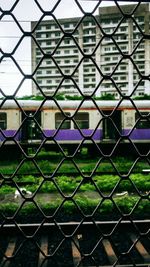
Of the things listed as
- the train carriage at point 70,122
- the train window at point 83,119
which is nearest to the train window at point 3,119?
the train carriage at point 70,122

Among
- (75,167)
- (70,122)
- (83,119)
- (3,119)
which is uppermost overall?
(75,167)

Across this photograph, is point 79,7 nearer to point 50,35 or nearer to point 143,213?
point 143,213

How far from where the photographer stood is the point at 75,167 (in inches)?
58.9

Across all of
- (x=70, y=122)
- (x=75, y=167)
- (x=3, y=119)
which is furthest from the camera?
(x=70, y=122)

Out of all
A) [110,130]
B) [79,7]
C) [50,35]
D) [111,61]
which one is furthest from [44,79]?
[79,7]

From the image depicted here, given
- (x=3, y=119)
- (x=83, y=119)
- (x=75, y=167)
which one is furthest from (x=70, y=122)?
(x=75, y=167)

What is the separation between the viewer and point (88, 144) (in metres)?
15.9

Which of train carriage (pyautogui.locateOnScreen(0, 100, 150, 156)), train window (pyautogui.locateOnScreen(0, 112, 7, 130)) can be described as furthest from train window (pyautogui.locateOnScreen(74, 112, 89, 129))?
train window (pyautogui.locateOnScreen(0, 112, 7, 130))

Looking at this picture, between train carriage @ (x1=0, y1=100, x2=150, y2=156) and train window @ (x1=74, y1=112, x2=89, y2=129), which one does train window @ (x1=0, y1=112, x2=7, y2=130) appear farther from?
train window @ (x1=74, y1=112, x2=89, y2=129)

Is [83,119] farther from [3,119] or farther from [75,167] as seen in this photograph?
[75,167]

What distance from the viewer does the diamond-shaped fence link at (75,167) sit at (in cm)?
145

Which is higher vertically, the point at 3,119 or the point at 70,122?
the point at 3,119

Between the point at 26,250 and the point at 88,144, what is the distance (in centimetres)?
1207

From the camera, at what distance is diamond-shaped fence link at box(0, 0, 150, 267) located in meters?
1.45
